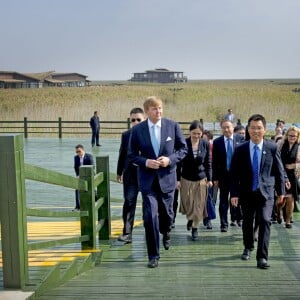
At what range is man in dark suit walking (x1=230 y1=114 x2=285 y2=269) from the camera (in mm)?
5410

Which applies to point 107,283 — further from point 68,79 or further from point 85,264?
point 68,79

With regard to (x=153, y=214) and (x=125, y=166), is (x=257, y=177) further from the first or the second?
(x=125, y=166)

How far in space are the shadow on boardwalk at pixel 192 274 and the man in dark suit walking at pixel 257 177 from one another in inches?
15.5

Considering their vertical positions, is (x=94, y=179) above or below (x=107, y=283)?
above

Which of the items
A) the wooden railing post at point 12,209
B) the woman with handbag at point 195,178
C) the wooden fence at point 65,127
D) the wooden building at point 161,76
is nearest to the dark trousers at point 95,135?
the wooden fence at point 65,127

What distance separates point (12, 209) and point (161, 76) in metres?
146

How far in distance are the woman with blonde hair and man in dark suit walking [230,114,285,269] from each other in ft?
6.17

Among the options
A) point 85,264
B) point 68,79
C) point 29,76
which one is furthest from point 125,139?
point 68,79

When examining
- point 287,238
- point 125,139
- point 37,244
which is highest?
point 125,139

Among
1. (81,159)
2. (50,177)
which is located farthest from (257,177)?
(81,159)

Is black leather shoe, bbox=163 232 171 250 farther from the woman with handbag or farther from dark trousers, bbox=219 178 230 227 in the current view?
dark trousers, bbox=219 178 230 227

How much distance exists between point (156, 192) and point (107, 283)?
112cm

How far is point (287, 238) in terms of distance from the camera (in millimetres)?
6586

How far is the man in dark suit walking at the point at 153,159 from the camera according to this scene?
206 inches
